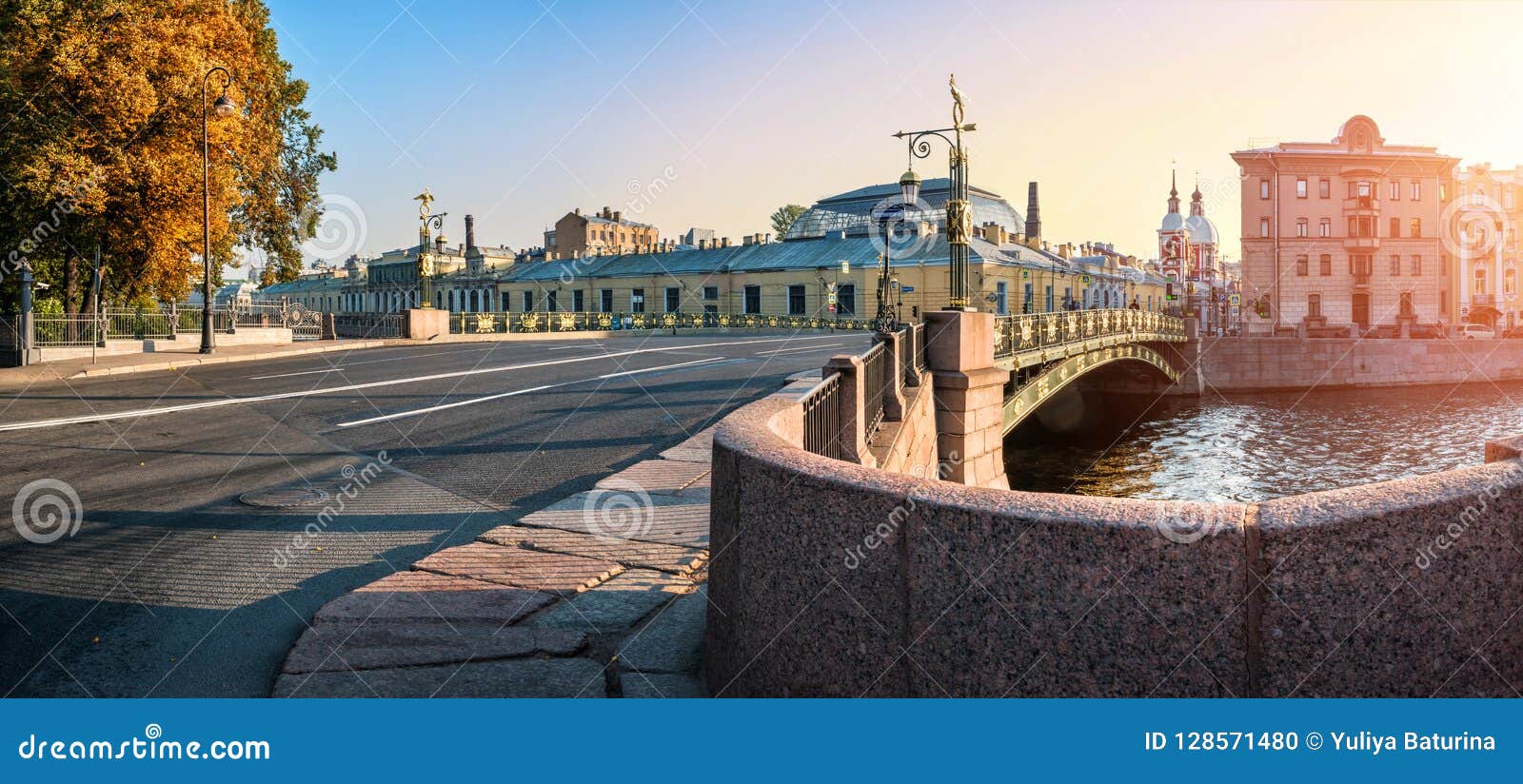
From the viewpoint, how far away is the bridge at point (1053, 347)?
19514 millimetres

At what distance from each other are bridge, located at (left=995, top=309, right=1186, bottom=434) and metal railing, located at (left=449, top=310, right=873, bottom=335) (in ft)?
60.9

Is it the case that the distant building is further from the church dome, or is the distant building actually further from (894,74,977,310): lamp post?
(894,74,977,310): lamp post

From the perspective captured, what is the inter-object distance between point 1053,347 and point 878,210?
48752mm

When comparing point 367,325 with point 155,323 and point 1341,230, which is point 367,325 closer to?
point 155,323

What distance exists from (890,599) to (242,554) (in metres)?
4.11

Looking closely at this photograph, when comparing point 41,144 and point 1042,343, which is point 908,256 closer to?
point 1042,343

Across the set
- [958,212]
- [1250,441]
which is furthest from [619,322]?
[958,212]

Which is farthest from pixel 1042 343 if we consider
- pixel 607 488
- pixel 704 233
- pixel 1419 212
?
pixel 704 233

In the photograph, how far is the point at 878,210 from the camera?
69.7 meters

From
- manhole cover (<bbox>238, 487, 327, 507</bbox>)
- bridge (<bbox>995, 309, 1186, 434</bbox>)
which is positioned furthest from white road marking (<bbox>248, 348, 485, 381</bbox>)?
bridge (<bbox>995, 309, 1186, 434</bbox>)

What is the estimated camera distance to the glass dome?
225 feet

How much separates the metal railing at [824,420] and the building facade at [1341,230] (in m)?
69.4

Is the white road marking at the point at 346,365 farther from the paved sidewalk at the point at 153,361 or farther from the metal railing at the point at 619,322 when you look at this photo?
the metal railing at the point at 619,322

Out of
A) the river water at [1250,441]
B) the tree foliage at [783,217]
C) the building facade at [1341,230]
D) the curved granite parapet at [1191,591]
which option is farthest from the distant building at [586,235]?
the curved granite parapet at [1191,591]
